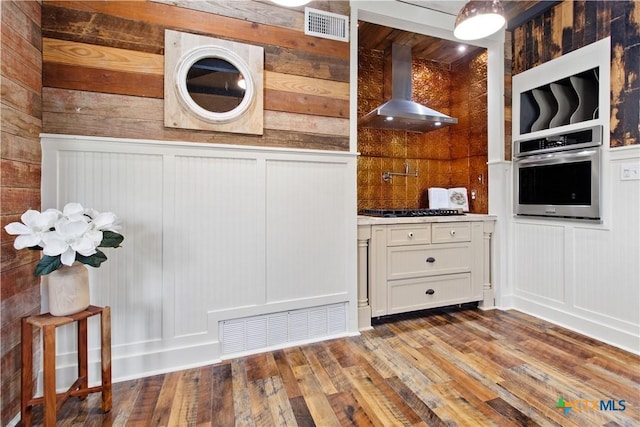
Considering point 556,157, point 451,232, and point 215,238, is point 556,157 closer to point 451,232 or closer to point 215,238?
point 451,232

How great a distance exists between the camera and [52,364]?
133cm

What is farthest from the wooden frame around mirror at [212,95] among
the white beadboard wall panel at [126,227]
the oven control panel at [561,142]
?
the oven control panel at [561,142]

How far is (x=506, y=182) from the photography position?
301 centimetres

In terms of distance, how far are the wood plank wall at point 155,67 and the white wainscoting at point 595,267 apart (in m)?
2.00

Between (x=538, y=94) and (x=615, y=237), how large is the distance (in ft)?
4.49

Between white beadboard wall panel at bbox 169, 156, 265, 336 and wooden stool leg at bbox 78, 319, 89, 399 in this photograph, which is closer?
wooden stool leg at bbox 78, 319, 89, 399

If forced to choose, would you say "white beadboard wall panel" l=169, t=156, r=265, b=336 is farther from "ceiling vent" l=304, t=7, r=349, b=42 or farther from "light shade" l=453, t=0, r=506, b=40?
"light shade" l=453, t=0, r=506, b=40

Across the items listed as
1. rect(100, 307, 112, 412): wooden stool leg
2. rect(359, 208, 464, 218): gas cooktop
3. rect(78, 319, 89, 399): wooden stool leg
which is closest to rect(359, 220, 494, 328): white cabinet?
rect(359, 208, 464, 218): gas cooktop

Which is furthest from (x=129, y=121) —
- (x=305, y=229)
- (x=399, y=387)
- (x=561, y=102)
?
(x=561, y=102)

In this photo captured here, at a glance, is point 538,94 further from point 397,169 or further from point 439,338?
point 439,338

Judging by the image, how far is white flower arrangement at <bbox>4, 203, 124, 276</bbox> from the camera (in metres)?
1.33

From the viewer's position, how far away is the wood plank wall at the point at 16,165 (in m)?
1.42

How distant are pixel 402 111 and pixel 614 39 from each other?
1.50m

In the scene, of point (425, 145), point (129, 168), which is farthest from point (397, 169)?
point (129, 168)
